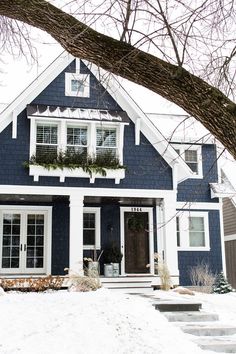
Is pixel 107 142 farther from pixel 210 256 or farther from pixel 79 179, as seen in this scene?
pixel 210 256

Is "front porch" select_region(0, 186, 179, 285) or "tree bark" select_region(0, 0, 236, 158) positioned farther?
"front porch" select_region(0, 186, 179, 285)

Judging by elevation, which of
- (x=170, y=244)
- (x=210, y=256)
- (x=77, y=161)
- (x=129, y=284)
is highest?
(x=77, y=161)

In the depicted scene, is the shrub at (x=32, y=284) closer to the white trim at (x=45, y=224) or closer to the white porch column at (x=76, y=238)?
the white porch column at (x=76, y=238)

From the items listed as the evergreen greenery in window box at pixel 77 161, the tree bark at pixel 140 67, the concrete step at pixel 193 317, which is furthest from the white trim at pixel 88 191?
the tree bark at pixel 140 67

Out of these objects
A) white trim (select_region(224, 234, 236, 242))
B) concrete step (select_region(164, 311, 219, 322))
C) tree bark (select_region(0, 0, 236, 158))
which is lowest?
concrete step (select_region(164, 311, 219, 322))

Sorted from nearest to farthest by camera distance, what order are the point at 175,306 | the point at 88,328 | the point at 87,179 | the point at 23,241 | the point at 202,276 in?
the point at 88,328
the point at 175,306
the point at 87,179
the point at 23,241
the point at 202,276

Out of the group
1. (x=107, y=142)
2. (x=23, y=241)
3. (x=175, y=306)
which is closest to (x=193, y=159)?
(x=107, y=142)

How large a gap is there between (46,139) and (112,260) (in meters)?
4.75

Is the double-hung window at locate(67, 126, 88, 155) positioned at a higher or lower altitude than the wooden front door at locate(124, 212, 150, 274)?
higher

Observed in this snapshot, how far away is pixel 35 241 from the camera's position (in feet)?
57.1

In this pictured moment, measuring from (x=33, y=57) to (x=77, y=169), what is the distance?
32.0ft

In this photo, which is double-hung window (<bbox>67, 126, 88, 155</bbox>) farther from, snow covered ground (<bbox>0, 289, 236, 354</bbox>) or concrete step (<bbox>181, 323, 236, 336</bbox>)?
concrete step (<bbox>181, 323, 236, 336</bbox>)

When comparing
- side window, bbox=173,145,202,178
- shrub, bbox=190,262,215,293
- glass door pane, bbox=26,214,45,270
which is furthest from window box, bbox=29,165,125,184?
shrub, bbox=190,262,215,293

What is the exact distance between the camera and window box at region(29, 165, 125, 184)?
15.4m
